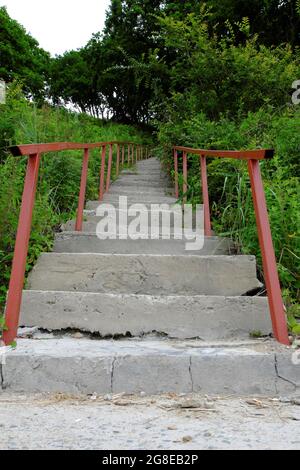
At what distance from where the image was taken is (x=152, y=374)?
106 inches

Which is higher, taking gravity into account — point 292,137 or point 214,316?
point 292,137

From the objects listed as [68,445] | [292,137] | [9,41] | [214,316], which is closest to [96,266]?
[214,316]

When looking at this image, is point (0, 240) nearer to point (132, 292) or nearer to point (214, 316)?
point (132, 292)

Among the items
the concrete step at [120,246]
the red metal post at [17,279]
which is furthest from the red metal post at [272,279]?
the red metal post at [17,279]

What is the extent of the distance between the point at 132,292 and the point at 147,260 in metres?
0.27

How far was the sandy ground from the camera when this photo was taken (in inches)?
80.6

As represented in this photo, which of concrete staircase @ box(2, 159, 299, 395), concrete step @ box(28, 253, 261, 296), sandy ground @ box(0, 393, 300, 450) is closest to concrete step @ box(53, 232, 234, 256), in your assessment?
concrete staircase @ box(2, 159, 299, 395)

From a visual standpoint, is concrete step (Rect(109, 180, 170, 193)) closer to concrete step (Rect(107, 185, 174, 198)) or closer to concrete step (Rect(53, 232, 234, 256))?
concrete step (Rect(107, 185, 174, 198))

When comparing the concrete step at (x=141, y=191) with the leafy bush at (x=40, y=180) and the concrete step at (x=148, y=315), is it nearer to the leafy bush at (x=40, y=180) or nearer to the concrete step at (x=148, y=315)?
the leafy bush at (x=40, y=180)

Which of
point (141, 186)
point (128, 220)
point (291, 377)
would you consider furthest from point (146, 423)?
point (141, 186)

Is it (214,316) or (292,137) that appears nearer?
(214,316)

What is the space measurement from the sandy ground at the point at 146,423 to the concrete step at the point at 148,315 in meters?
0.69

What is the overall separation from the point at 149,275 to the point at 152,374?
3.89 feet

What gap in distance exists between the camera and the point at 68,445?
2027 mm
